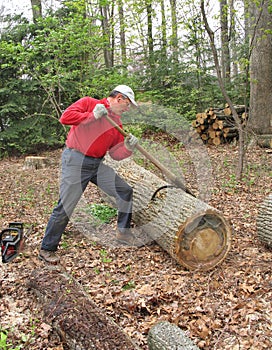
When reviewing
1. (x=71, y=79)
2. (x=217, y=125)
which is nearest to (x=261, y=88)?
(x=217, y=125)

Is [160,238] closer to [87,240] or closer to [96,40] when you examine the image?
[87,240]

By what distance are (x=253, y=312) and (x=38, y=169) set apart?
716cm

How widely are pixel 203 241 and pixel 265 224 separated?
2.84 feet

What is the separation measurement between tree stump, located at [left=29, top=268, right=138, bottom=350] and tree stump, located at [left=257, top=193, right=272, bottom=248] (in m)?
2.22

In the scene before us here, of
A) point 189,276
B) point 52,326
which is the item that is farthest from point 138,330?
point 189,276

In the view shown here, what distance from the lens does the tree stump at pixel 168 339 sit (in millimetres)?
2529

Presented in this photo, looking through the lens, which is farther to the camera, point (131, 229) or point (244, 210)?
point (244, 210)

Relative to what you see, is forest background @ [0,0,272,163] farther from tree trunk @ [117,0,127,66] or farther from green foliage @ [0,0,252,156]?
tree trunk @ [117,0,127,66]

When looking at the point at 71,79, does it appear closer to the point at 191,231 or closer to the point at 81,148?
the point at 81,148

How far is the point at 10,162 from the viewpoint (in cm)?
1032

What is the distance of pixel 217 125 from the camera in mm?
10023

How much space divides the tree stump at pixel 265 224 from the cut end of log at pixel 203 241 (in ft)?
1.71

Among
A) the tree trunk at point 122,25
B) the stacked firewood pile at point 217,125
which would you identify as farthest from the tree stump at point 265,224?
the tree trunk at point 122,25

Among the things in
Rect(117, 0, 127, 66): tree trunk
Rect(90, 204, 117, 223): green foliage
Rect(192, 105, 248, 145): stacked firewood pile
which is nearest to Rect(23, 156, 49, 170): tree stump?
Rect(90, 204, 117, 223): green foliage
